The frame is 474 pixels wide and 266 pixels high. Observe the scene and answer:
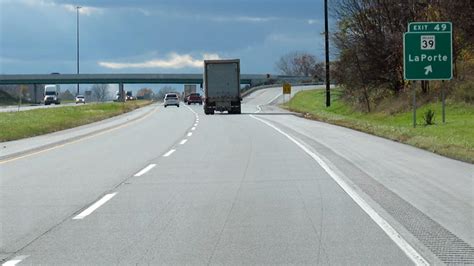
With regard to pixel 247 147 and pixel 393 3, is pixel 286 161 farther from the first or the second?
pixel 393 3

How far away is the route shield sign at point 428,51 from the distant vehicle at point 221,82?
22261 millimetres

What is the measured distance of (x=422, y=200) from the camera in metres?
10.7

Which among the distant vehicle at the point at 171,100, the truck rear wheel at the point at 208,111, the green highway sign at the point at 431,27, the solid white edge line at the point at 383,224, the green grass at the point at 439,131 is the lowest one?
the solid white edge line at the point at 383,224

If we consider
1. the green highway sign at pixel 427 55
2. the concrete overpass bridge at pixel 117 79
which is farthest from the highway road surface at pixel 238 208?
the concrete overpass bridge at pixel 117 79

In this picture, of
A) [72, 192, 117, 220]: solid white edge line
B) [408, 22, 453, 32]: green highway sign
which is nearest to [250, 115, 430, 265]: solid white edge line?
[72, 192, 117, 220]: solid white edge line

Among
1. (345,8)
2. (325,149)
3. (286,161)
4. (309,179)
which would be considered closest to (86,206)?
(309,179)

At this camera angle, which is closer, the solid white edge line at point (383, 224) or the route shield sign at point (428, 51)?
the solid white edge line at point (383, 224)

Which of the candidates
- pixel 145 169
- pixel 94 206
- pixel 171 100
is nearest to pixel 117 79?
pixel 171 100

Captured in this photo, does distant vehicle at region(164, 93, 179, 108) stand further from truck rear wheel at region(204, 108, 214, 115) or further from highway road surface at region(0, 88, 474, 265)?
highway road surface at region(0, 88, 474, 265)

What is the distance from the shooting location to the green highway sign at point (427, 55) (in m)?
28.3

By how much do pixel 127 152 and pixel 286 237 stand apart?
12599 mm

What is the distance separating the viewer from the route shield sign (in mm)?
28312

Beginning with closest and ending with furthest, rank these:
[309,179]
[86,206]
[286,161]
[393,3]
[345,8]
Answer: [86,206], [309,179], [286,161], [393,3], [345,8]

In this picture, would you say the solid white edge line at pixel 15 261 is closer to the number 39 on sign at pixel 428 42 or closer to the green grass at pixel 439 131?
the green grass at pixel 439 131
